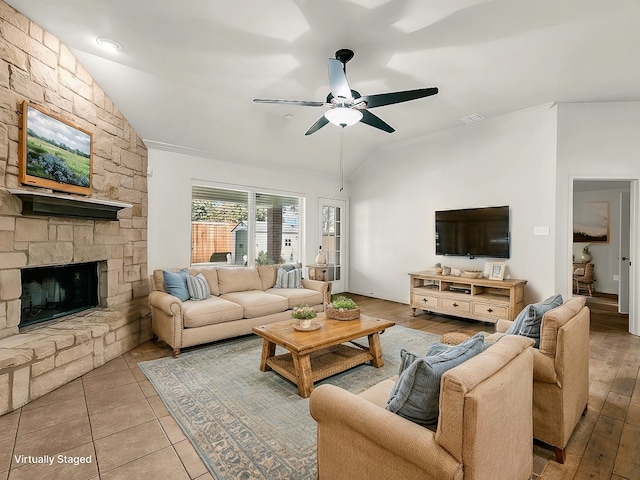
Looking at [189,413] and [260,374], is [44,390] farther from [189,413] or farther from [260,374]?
[260,374]

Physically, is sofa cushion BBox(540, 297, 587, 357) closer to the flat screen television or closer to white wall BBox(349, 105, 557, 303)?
white wall BBox(349, 105, 557, 303)

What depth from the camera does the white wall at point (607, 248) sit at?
6879mm

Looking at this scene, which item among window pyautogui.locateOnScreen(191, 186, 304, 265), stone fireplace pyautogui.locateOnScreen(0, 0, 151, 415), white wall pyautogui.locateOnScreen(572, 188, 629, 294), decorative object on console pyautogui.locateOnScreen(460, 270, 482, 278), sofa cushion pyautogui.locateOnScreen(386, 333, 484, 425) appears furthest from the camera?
white wall pyautogui.locateOnScreen(572, 188, 629, 294)

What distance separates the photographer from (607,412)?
2.40 metres

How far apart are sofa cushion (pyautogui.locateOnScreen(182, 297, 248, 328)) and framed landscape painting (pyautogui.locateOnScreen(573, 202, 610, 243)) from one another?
7734 millimetres

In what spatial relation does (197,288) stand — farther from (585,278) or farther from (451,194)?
(585,278)

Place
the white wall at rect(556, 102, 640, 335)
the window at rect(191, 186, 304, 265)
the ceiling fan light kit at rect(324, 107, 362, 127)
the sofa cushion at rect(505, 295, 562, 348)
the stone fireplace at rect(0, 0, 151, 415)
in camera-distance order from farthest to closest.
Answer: the window at rect(191, 186, 304, 265) → the white wall at rect(556, 102, 640, 335) → the ceiling fan light kit at rect(324, 107, 362, 127) → the stone fireplace at rect(0, 0, 151, 415) → the sofa cushion at rect(505, 295, 562, 348)

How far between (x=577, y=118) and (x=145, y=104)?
5615 mm

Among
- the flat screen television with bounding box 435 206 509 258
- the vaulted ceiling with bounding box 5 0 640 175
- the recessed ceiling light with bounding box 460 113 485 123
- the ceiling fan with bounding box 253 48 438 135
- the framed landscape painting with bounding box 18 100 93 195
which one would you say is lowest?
the flat screen television with bounding box 435 206 509 258

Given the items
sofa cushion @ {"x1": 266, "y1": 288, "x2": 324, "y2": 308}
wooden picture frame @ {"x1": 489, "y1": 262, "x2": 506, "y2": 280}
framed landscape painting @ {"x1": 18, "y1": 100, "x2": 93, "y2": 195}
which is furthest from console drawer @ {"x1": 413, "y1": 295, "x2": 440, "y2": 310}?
framed landscape painting @ {"x1": 18, "y1": 100, "x2": 93, "y2": 195}

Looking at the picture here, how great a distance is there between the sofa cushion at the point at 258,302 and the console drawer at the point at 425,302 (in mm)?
2184

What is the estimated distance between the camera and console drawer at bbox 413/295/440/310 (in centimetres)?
507

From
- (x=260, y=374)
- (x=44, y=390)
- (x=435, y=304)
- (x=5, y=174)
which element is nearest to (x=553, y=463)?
(x=260, y=374)

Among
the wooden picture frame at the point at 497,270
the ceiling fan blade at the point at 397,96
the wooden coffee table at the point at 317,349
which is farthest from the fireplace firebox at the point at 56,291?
the wooden picture frame at the point at 497,270
